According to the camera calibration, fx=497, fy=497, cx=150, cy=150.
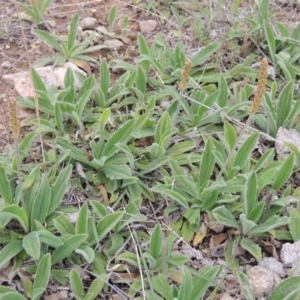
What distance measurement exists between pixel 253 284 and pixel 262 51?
1.82m

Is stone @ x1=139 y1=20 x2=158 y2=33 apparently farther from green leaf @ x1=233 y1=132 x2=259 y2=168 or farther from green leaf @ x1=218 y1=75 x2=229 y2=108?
green leaf @ x1=233 y1=132 x2=259 y2=168

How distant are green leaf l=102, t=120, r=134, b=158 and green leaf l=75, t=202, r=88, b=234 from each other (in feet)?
1.45

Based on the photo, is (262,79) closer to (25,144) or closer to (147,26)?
(25,144)

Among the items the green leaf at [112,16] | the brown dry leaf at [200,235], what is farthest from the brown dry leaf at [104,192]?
the green leaf at [112,16]

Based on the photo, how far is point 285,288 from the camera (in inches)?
86.3

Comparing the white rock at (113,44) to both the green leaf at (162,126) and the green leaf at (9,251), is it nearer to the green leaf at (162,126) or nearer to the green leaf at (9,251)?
the green leaf at (162,126)

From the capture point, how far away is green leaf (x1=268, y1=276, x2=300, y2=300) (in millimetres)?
2180

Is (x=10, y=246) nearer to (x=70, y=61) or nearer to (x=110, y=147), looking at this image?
(x=110, y=147)

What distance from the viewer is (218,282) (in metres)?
2.29

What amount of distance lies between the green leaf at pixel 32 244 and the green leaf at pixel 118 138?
0.63m

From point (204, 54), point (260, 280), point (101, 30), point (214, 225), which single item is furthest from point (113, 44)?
point (260, 280)

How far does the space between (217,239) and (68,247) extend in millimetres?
753

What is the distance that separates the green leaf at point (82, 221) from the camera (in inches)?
90.2

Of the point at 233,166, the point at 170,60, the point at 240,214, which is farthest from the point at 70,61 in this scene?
the point at 240,214
